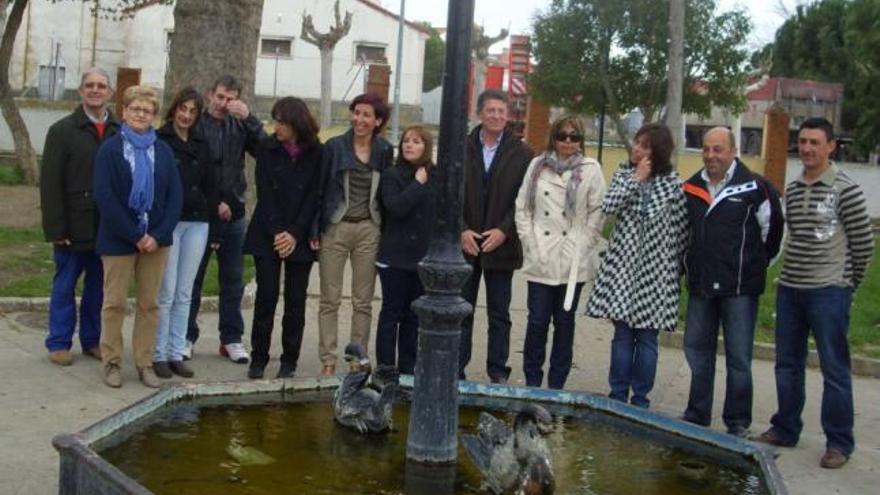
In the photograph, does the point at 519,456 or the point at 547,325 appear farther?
the point at 547,325

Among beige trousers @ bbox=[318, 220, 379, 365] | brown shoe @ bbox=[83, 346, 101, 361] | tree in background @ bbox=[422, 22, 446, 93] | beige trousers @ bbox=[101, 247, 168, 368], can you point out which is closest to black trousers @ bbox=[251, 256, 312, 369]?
beige trousers @ bbox=[318, 220, 379, 365]

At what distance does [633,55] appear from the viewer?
27.2 meters

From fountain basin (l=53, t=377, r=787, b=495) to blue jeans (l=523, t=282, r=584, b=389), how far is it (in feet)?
3.32

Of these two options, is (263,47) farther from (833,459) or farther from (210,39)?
(833,459)

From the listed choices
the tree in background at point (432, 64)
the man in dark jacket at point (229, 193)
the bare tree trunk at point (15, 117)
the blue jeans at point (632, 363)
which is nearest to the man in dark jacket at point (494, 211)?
the blue jeans at point (632, 363)

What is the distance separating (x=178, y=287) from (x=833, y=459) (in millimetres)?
4152

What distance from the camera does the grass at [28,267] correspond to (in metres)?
11.0

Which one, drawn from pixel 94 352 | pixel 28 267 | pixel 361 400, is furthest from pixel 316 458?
pixel 28 267

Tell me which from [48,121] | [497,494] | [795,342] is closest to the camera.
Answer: [497,494]

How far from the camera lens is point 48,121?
38.2m

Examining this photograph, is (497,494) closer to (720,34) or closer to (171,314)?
(171,314)

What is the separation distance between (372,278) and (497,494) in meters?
2.99

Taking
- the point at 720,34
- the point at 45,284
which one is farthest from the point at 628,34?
the point at 45,284

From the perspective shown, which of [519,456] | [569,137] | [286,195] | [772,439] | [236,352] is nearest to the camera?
[519,456]
